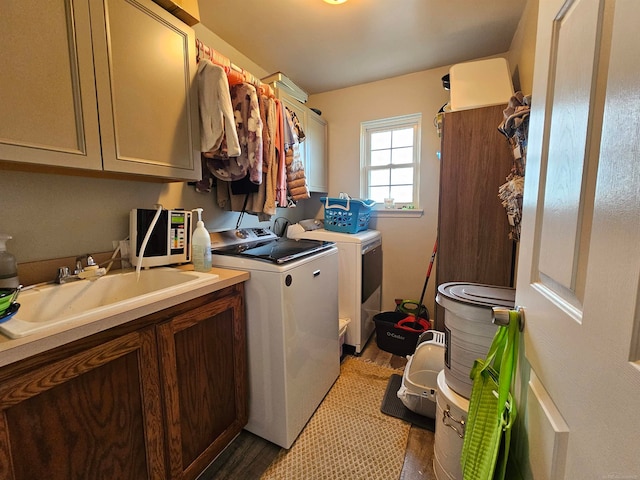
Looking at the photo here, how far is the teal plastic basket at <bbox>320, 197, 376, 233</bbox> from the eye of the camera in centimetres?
238

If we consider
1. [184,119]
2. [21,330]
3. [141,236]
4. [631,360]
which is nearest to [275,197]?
[184,119]

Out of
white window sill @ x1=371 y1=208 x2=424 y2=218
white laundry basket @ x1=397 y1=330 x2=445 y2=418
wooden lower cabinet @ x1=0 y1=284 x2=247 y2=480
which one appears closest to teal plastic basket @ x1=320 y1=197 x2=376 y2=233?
white window sill @ x1=371 y1=208 x2=424 y2=218

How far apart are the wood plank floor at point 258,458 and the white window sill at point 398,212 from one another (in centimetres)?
178

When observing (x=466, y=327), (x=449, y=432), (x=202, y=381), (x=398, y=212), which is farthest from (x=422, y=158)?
(x=202, y=381)

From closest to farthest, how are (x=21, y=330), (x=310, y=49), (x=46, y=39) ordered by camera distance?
(x=21, y=330)
(x=46, y=39)
(x=310, y=49)

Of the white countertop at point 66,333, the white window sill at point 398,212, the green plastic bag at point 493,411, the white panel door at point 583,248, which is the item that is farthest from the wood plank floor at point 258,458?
the white window sill at point 398,212

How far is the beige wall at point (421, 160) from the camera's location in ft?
8.36

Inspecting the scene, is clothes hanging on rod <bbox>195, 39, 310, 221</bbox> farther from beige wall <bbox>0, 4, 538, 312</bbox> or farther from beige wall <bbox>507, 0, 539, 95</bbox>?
beige wall <bbox>507, 0, 539, 95</bbox>

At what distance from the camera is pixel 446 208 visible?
188 cm

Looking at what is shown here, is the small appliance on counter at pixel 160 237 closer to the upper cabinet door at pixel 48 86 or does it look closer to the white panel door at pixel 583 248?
the upper cabinet door at pixel 48 86

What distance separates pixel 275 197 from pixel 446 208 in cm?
119

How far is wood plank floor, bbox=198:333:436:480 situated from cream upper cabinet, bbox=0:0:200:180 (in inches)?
57.8

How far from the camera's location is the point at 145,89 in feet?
4.05

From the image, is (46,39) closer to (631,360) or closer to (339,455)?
(631,360)
